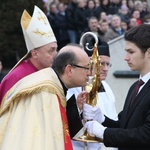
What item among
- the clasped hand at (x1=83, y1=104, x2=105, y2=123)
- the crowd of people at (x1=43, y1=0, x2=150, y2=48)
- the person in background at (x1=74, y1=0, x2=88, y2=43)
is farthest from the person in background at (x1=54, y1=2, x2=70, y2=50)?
the clasped hand at (x1=83, y1=104, x2=105, y2=123)

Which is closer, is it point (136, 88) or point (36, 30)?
point (136, 88)

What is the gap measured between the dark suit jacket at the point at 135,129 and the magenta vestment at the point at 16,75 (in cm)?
150

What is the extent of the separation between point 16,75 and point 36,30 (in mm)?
885

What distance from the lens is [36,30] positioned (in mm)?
6547

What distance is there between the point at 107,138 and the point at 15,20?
1238 cm

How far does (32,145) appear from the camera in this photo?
13.9 feet

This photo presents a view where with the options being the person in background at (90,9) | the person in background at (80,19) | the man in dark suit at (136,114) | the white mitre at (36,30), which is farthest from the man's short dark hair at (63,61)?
the person in background at (90,9)

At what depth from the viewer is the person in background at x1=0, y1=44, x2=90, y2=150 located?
14.0ft

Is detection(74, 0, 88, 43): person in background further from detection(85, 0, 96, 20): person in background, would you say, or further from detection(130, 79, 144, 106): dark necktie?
detection(130, 79, 144, 106): dark necktie

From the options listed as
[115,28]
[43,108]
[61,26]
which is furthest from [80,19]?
[43,108]

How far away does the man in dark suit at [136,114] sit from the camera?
442 cm

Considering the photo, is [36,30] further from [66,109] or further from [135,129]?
[135,129]

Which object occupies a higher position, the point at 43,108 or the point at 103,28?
the point at 43,108

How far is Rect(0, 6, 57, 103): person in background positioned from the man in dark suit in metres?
1.37
